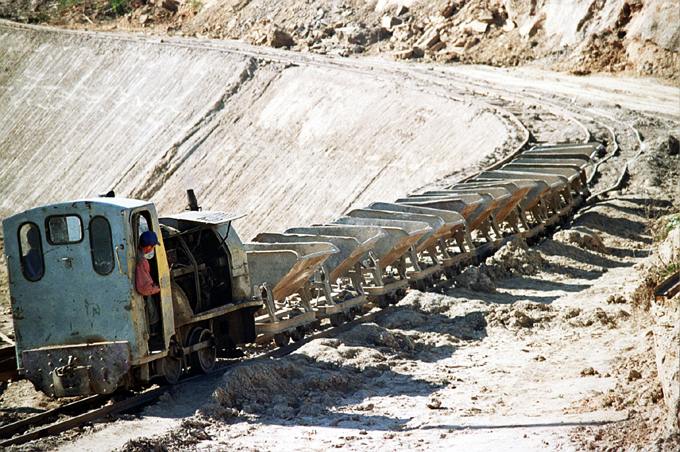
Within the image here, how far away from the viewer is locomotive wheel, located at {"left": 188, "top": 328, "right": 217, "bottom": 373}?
14875mm

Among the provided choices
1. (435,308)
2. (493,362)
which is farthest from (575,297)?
(493,362)

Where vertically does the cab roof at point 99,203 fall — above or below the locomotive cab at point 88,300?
above

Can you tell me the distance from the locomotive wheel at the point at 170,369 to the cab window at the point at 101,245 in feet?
4.71

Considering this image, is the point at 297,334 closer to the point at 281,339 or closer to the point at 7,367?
the point at 281,339

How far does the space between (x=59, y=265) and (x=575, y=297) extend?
28.8 feet

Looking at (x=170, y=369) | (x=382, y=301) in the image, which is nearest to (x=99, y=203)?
(x=170, y=369)

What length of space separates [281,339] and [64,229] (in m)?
4.07

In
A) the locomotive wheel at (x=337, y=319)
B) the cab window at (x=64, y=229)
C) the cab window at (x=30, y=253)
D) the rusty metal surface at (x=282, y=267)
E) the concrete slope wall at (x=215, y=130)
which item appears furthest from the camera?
the concrete slope wall at (x=215, y=130)

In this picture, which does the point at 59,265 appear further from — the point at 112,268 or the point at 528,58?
the point at 528,58

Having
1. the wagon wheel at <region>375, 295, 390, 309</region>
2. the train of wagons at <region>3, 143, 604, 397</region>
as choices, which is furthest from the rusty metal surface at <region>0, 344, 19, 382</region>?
the wagon wheel at <region>375, 295, 390, 309</region>

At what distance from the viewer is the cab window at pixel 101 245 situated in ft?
44.1

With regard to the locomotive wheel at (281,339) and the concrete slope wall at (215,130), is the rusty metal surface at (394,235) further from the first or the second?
the concrete slope wall at (215,130)

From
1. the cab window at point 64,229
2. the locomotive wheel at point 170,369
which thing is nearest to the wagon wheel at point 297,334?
the locomotive wheel at point 170,369

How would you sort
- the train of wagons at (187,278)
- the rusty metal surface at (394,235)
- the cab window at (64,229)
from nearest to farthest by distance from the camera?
the train of wagons at (187,278) < the cab window at (64,229) < the rusty metal surface at (394,235)
